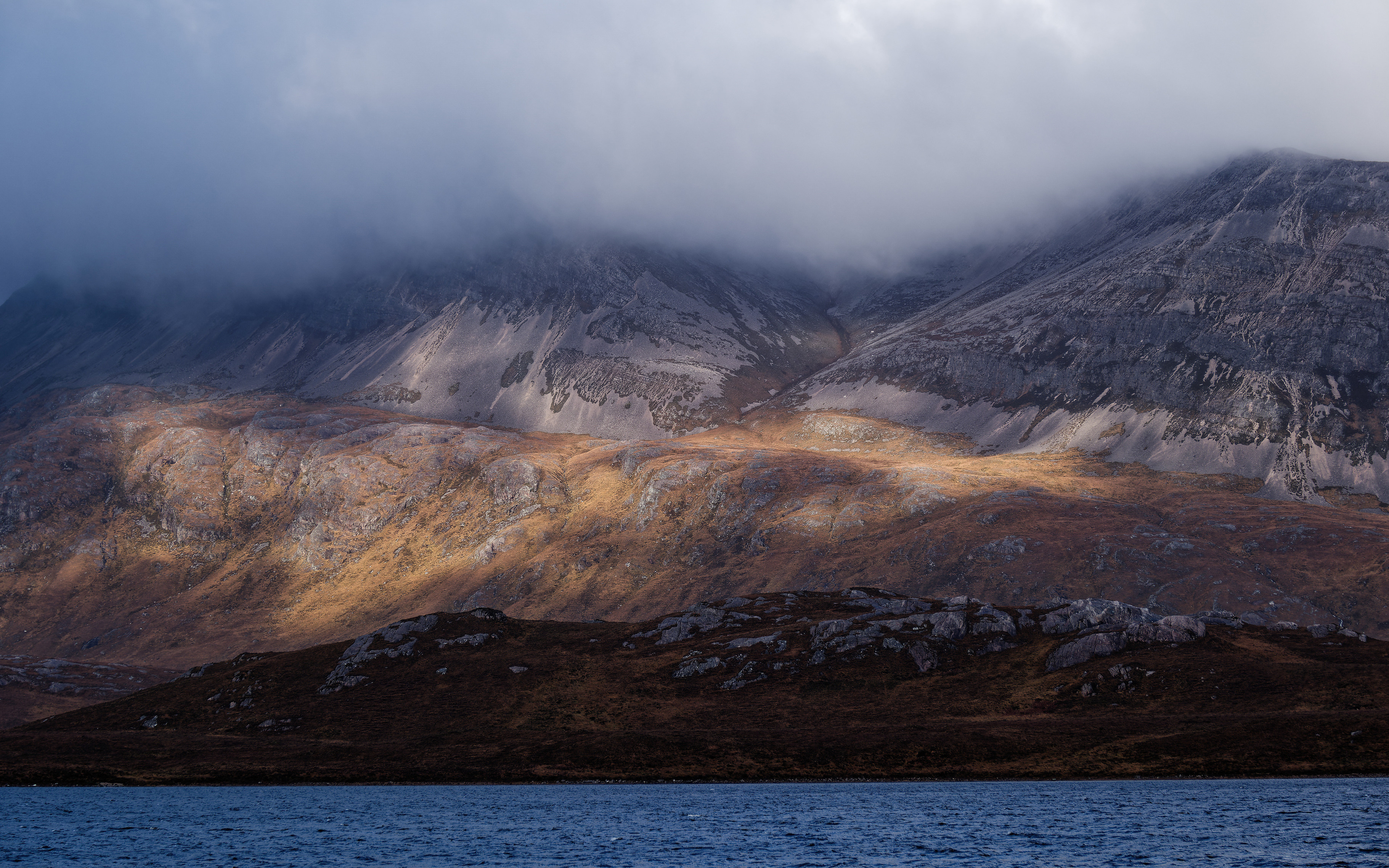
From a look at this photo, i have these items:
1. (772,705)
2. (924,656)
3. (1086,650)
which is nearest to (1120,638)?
(1086,650)

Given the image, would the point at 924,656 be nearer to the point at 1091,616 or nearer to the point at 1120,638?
the point at 1091,616

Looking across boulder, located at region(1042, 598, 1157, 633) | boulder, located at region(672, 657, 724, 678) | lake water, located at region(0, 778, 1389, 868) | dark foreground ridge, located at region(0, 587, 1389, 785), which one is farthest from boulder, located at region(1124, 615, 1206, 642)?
boulder, located at region(672, 657, 724, 678)

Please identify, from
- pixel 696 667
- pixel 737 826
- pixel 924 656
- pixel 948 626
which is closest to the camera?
pixel 737 826

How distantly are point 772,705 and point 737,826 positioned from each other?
210 ft

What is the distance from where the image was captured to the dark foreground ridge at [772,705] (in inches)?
4774

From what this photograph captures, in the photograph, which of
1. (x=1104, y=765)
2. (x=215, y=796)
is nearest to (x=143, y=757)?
(x=215, y=796)

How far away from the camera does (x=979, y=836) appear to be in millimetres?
72875

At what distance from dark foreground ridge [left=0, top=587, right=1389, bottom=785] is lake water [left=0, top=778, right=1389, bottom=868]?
6738 mm

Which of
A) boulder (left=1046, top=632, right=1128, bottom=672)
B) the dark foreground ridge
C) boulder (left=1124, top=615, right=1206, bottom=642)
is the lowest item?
the dark foreground ridge

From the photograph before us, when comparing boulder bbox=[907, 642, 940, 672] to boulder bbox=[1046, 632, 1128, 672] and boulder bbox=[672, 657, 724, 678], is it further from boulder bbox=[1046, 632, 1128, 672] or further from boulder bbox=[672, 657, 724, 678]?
boulder bbox=[672, 657, 724, 678]

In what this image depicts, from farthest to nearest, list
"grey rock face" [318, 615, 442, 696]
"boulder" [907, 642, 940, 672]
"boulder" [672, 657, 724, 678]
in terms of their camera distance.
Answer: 1. "grey rock face" [318, 615, 442, 696]
2. "boulder" [672, 657, 724, 678]
3. "boulder" [907, 642, 940, 672]

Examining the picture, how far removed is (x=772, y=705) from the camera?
147500 mm

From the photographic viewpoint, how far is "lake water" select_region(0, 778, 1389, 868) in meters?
64.9

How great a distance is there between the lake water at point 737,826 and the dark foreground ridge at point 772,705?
22.1 feet
